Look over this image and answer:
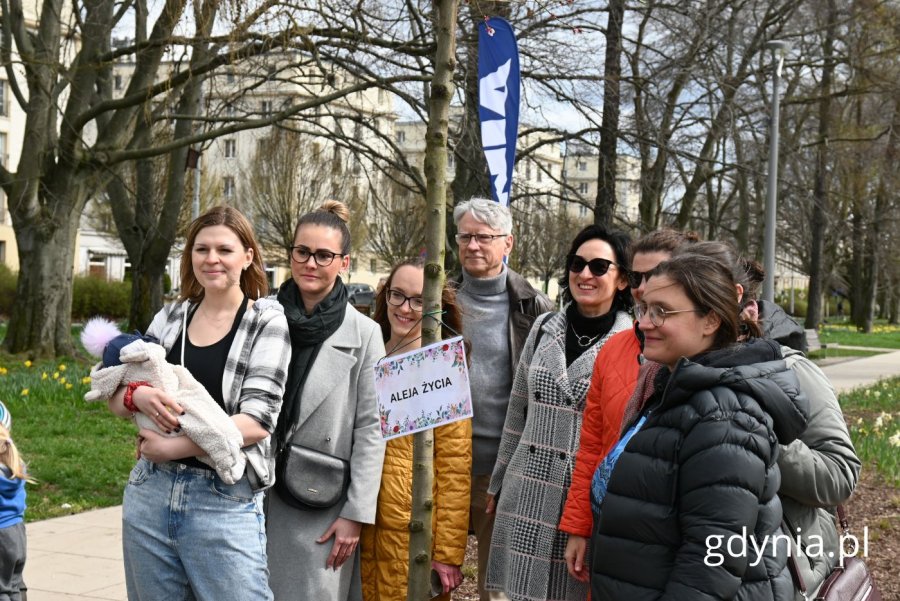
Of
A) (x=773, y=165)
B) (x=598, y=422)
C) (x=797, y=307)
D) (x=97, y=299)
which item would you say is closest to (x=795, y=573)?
(x=598, y=422)

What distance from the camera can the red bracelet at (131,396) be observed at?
304cm

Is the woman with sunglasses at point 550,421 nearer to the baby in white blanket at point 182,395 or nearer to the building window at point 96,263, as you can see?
the baby in white blanket at point 182,395

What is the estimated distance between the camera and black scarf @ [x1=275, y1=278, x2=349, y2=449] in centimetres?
352

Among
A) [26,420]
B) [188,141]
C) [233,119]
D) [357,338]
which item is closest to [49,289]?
[188,141]

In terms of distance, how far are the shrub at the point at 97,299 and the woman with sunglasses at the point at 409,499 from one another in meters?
30.0

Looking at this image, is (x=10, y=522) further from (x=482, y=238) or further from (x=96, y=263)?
(x=96, y=263)

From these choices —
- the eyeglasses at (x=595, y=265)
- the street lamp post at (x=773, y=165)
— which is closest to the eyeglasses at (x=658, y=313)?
the eyeglasses at (x=595, y=265)

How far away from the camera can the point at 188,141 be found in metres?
14.2

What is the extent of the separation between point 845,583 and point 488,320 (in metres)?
1.88

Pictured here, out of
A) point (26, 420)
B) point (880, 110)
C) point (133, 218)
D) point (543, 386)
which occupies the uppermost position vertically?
point (880, 110)

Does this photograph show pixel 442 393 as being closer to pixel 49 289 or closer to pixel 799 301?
pixel 49 289

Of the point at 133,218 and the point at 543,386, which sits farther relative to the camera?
the point at 133,218

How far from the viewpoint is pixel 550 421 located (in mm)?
3859

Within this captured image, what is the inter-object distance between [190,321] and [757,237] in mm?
31314
